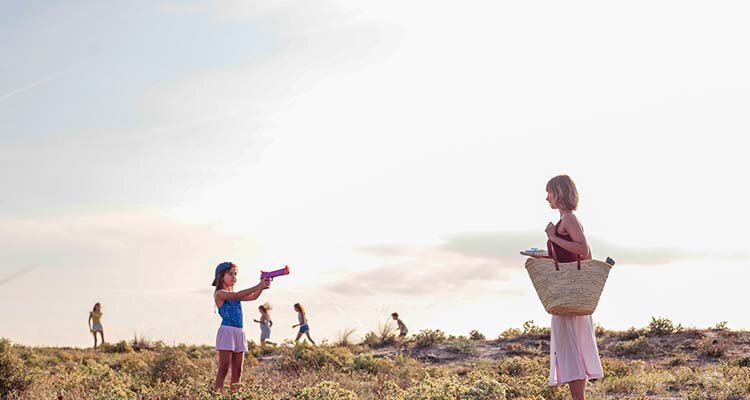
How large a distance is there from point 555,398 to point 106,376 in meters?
8.26

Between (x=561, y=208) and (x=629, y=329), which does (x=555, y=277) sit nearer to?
(x=561, y=208)

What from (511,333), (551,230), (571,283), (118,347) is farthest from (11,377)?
(511,333)

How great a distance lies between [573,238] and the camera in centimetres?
803

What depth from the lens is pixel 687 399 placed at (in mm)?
12070

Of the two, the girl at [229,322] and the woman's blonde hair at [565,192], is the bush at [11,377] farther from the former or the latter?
the woman's blonde hair at [565,192]

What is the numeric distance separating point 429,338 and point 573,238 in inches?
595

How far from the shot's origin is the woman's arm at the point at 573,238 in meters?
7.97

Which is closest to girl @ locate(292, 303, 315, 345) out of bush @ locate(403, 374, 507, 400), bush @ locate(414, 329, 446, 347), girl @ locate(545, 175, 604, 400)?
bush @ locate(414, 329, 446, 347)

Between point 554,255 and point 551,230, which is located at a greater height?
point 551,230

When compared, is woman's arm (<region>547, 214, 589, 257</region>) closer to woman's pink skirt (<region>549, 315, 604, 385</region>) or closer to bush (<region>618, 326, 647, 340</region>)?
woman's pink skirt (<region>549, 315, 604, 385</region>)

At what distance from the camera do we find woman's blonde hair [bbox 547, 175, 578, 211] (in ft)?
26.7

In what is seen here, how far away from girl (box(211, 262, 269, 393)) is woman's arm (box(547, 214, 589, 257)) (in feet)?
13.8

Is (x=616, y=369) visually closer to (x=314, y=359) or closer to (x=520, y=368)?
(x=520, y=368)

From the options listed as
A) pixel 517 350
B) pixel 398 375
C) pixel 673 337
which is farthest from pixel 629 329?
pixel 398 375
